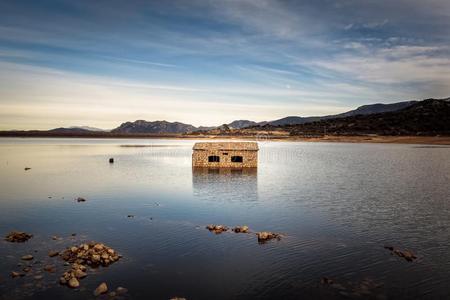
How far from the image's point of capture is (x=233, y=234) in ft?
75.7

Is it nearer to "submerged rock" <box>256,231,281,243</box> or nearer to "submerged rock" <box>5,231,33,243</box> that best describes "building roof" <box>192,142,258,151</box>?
"submerged rock" <box>256,231,281,243</box>

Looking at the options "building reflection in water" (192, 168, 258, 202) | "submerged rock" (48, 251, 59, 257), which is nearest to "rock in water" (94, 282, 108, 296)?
"submerged rock" (48, 251, 59, 257)

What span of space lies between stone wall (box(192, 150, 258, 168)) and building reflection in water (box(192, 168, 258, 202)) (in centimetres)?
195

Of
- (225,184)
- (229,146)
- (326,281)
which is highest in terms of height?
(229,146)

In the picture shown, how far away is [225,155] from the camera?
5903 cm

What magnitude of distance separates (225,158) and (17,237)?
39.6m

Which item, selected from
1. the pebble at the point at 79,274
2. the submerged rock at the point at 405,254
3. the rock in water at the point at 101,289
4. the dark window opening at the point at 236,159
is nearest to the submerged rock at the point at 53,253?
the pebble at the point at 79,274

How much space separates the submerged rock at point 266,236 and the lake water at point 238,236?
465 millimetres

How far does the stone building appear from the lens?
59.0m

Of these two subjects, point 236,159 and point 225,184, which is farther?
point 236,159

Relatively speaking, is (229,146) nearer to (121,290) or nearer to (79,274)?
(79,274)

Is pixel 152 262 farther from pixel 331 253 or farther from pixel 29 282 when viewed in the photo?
pixel 331 253

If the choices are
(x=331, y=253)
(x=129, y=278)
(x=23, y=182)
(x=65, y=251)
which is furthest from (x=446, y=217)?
(x=23, y=182)

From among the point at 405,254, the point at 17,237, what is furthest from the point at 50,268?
the point at 405,254
